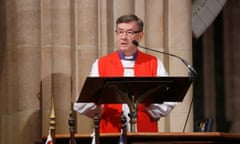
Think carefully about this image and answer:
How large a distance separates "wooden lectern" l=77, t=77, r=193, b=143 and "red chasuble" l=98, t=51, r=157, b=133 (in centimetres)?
46

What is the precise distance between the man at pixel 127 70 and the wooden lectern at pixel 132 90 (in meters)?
0.36

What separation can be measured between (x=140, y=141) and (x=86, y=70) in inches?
99.1

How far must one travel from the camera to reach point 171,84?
8609 millimetres

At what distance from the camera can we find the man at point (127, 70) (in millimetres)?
9164

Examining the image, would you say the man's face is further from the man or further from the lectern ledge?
the lectern ledge

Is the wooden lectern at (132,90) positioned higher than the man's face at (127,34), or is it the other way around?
the man's face at (127,34)

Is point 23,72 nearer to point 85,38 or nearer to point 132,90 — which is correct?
point 85,38

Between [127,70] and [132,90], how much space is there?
2.77 ft

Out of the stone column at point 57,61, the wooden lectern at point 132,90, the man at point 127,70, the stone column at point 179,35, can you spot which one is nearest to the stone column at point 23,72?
the stone column at point 57,61

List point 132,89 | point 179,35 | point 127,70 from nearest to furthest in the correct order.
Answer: point 132,89
point 127,70
point 179,35

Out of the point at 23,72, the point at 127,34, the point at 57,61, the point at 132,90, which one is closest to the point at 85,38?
the point at 57,61

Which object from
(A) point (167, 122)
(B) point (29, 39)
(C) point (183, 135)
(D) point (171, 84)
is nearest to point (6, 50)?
(B) point (29, 39)

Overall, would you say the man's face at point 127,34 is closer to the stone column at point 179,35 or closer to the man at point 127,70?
the man at point 127,70

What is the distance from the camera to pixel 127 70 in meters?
9.44
